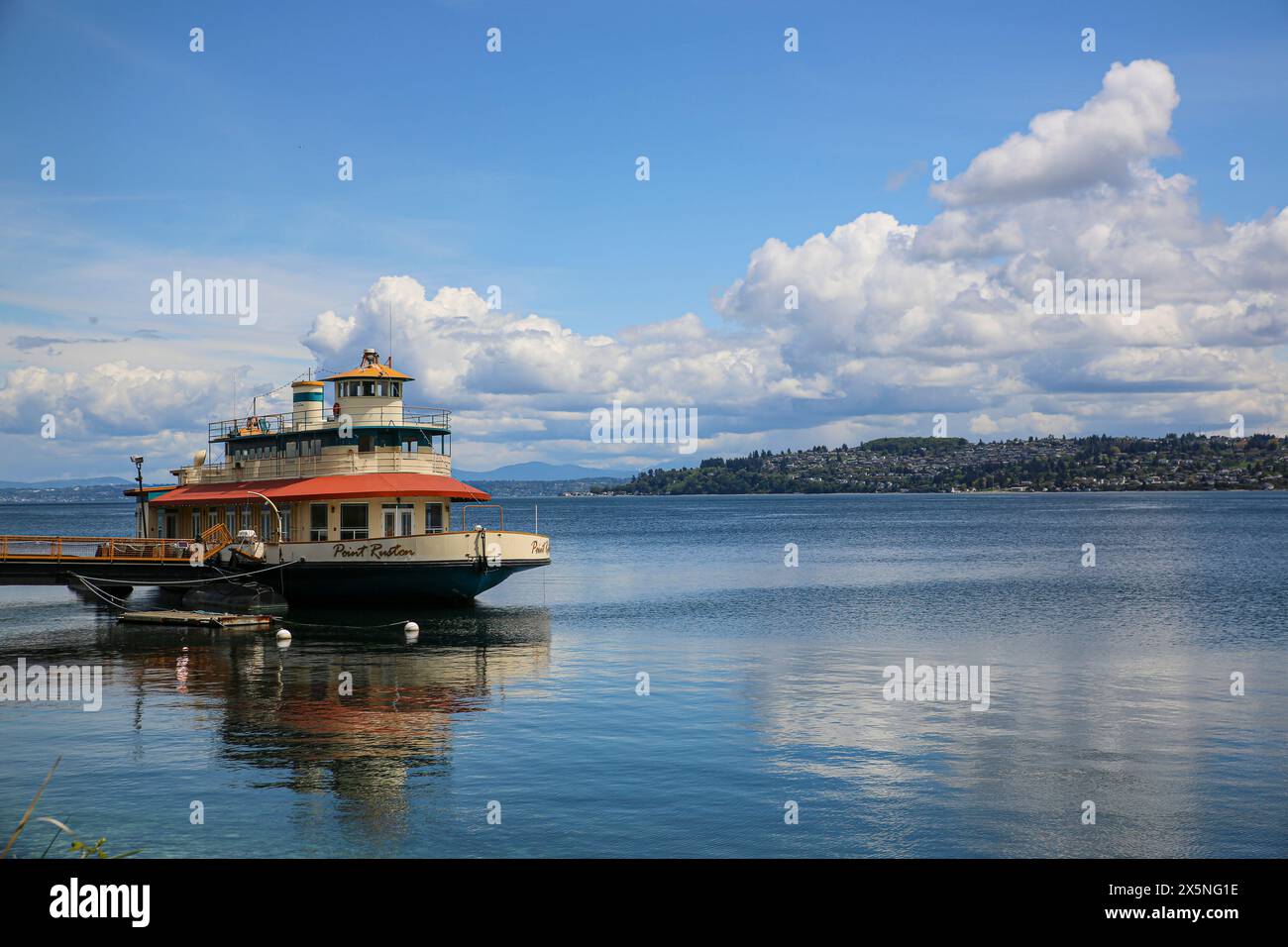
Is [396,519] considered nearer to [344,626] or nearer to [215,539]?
[344,626]

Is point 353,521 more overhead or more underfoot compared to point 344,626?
more overhead

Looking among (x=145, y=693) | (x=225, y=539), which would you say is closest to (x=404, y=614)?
(x=225, y=539)

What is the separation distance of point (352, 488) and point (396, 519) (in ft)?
8.33

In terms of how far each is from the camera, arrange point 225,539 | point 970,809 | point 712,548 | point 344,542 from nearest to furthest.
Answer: point 970,809
point 344,542
point 225,539
point 712,548

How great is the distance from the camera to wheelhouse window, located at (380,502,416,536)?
48.3m

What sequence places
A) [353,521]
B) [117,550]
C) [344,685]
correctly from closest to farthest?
[344,685] < [353,521] < [117,550]

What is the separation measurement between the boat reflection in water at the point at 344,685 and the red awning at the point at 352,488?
5555 mm

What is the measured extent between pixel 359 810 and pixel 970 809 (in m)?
10.9

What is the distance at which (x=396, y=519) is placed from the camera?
48.4m

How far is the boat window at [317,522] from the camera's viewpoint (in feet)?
160

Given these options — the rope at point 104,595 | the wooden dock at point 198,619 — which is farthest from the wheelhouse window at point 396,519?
the rope at point 104,595

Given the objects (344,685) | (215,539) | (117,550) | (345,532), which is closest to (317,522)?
(345,532)

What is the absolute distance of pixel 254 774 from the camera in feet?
69.7
